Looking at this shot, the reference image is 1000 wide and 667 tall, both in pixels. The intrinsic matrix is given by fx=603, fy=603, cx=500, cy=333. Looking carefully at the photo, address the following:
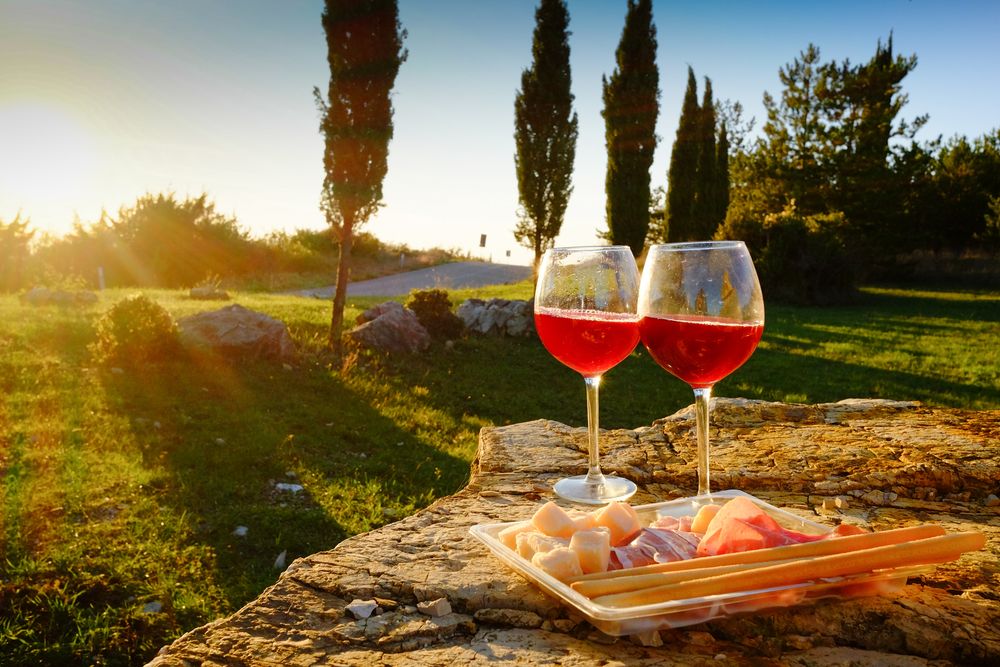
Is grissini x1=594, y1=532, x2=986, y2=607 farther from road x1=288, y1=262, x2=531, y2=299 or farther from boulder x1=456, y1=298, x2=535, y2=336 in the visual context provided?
road x1=288, y1=262, x2=531, y2=299

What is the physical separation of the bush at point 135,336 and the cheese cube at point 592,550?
26.7 ft

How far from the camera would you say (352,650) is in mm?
937

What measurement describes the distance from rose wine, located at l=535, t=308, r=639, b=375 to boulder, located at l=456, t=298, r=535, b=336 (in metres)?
10.6

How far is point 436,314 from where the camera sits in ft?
38.9

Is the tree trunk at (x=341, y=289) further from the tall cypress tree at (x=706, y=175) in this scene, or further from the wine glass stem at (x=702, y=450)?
the tall cypress tree at (x=706, y=175)

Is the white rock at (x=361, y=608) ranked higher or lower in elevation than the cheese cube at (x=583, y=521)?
lower

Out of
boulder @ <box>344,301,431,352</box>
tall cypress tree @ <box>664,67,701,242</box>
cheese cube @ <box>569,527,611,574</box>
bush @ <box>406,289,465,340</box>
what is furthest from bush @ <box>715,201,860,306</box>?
cheese cube @ <box>569,527,611,574</box>

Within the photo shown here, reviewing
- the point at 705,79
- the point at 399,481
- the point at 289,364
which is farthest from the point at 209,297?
the point at 705,79

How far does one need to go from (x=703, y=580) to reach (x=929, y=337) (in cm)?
1606

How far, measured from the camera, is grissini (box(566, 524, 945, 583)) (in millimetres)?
→ 915

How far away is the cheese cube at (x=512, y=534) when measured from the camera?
3.70 ft

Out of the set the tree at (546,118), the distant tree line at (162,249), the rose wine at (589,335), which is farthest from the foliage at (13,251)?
the rose wine at (589,335)

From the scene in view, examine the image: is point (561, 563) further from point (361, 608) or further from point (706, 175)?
point (706, 175)

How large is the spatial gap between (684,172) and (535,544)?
85.5 feet
